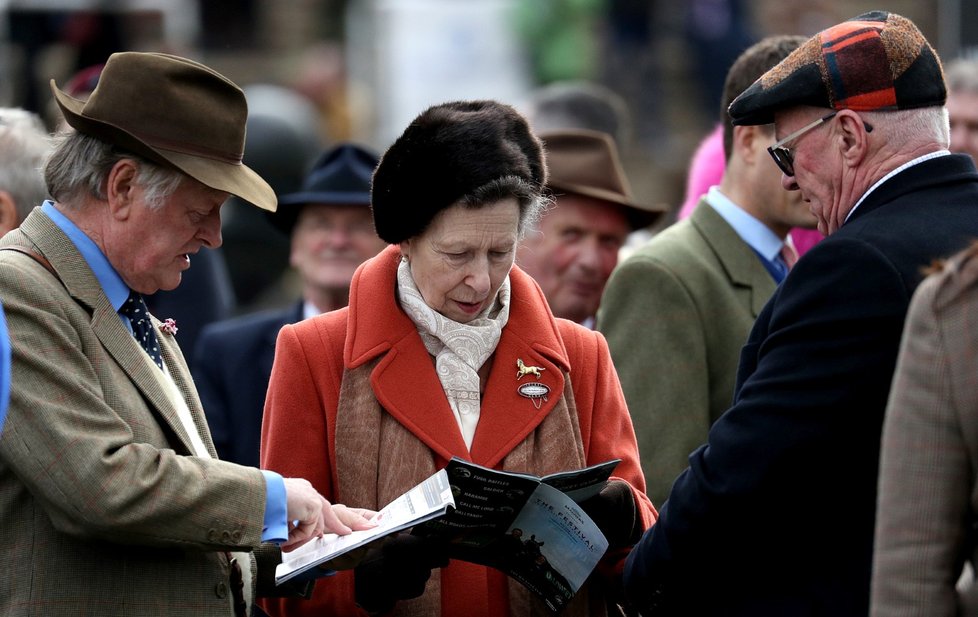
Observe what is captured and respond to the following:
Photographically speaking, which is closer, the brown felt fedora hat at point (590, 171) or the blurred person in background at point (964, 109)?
the brown felt fedora hat at point (590, 171)

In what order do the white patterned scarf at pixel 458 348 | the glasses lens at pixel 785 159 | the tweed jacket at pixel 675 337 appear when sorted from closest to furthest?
the glasses lens at pixel 785 159 < the white patterned scarf at pixel 458 348 < the tweed jacket at pixel 675 337

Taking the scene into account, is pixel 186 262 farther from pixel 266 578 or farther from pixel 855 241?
pixel 855 241

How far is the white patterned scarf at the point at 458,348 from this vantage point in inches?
148

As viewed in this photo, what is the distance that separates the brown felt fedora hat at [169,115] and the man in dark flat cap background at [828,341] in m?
1.24

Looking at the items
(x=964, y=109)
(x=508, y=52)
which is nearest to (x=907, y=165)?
(x=964, y=109)

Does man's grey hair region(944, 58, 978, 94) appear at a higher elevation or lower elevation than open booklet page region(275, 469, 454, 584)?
higher

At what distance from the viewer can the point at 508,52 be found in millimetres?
14891

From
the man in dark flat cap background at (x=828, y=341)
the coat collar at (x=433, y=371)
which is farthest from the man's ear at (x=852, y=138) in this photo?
the coat collar at (x=433, y=371)

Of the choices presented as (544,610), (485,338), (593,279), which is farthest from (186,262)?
(593,279)

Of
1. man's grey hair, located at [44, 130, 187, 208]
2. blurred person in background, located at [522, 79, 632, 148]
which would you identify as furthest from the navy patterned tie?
blurred person in background, located at [522, 79, 632, 148]

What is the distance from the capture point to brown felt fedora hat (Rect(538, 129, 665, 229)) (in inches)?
231

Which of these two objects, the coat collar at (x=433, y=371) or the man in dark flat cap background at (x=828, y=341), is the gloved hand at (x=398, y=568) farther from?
the man in dark flat cap background at (x=828, y=341)

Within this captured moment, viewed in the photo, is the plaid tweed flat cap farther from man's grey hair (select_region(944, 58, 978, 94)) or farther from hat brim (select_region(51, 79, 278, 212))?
man's grey hair (select_region(944, 58, 978, 94))

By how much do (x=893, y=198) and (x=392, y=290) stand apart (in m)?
1.32
